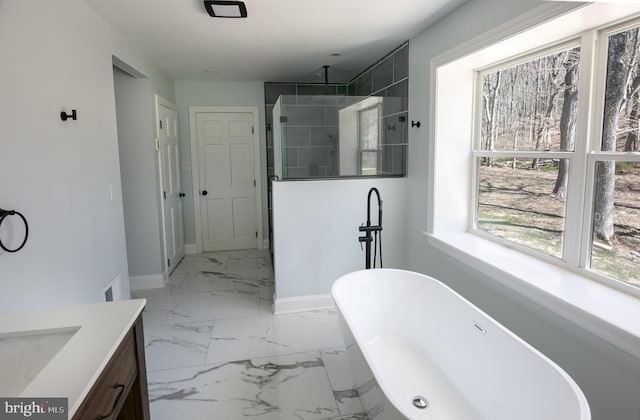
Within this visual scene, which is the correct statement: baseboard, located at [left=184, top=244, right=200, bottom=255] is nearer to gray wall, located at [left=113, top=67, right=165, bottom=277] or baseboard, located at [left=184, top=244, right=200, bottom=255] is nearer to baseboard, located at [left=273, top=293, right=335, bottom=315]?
gray wall, located at [left=113, top=67, right=165, bottom=277]

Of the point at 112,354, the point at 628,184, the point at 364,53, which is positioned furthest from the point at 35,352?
the point at 364,53

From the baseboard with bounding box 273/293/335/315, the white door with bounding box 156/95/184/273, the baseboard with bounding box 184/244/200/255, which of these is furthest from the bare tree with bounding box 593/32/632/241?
the baseboard with bounding box 184/244/200/255

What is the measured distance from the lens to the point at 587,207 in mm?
1888

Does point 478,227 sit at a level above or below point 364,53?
below

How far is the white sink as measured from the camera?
1166 mm

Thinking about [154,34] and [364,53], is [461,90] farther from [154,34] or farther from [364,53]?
[154,34]

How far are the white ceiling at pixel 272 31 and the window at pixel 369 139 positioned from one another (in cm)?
61

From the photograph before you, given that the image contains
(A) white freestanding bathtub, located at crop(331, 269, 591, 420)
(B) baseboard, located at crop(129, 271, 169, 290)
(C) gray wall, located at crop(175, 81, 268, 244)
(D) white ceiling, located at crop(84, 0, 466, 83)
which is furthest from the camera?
(C) gray wall, located at crop(175, 81, 268, 244)

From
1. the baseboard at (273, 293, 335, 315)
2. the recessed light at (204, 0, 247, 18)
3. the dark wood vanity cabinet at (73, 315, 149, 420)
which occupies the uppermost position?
the recessed light at (204, 0, 247, 18)

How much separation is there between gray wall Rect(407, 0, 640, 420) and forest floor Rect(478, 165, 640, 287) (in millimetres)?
362

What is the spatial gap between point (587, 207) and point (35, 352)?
239cm

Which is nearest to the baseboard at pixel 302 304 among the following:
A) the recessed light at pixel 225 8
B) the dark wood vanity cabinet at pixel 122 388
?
the dark wood vanity cabinet at pixel 122 388

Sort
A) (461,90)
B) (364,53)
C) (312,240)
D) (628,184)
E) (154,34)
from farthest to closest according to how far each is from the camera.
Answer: (364,53) → (312,240) → (154,34) → (461,90) → (628,184)

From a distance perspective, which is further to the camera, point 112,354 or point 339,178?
point 339,178
